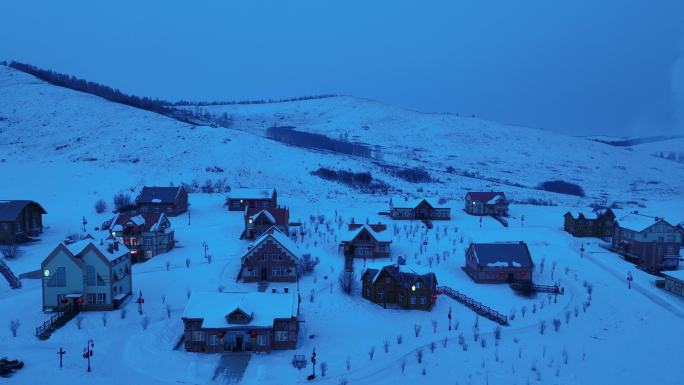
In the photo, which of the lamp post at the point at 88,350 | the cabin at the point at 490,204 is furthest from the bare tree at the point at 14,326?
the cabin at the point at 490,204

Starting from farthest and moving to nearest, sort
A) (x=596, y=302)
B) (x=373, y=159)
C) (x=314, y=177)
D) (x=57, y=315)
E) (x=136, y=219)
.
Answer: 1. (x=373, y=159)
2. (x=314, y=177)
3. (x=136, y=219)
4. (x=596, y=302)
5. (x=57, y=315)

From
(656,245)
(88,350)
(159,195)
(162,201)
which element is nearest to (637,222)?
(656,245)

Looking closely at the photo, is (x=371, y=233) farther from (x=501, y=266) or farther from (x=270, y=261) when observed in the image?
(x=501, y=266)

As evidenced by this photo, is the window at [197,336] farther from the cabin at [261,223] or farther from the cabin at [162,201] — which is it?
the cabin at [162,201]

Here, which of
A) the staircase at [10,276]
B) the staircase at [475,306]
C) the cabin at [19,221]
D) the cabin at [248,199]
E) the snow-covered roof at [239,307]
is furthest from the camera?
the cabin at [248,199]

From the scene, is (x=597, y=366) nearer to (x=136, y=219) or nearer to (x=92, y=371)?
(x=92, y=371)

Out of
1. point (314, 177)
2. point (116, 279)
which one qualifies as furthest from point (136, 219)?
point (314, 177)
